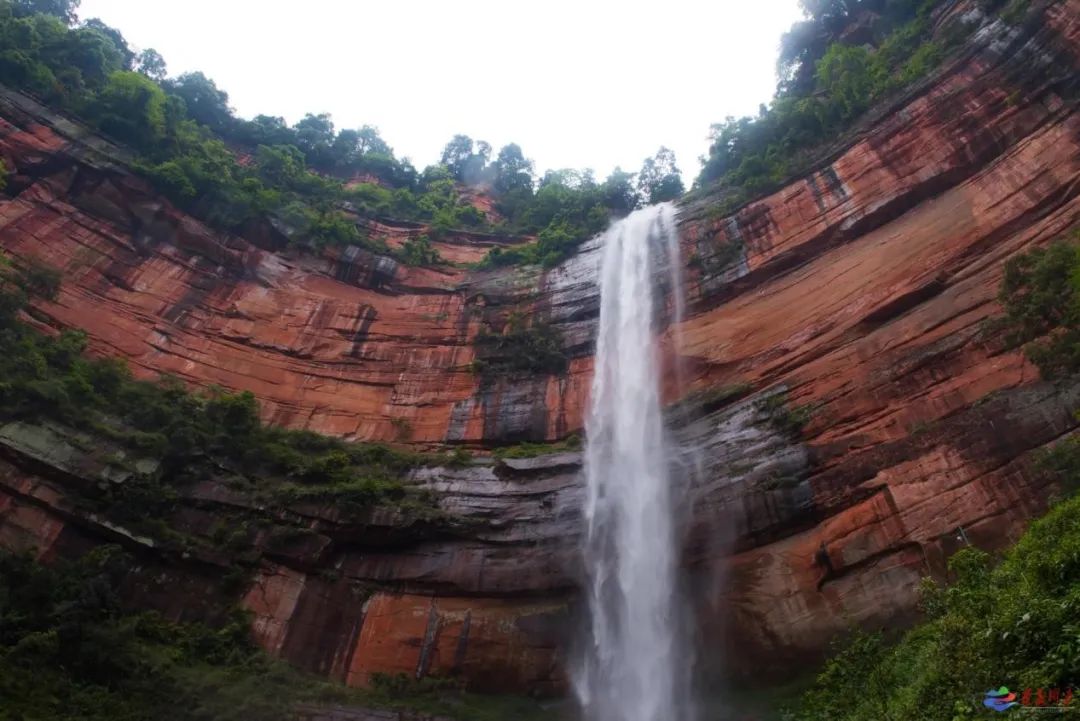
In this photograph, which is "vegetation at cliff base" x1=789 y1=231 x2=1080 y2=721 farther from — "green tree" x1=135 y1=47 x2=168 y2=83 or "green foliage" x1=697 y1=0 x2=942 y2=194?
"green tree" x1=135 y1=47 x2=168 y2=83

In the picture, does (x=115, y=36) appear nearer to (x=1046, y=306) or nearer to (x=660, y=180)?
(x=660, y=180)

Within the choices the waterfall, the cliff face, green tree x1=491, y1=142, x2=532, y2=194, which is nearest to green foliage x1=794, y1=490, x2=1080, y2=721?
the cliff face

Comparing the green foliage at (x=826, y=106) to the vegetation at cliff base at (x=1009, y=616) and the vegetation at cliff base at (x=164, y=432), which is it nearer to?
the vegetation at cliff base at (x=1009, y=616)

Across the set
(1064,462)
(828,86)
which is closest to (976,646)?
(1064,462)

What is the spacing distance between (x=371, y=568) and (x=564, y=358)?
842 centimetres

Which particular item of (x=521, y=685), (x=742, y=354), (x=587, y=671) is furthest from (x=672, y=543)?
(x=742, y=354)

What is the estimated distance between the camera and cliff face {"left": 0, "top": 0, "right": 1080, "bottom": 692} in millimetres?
12914

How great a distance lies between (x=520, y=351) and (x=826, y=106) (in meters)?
12.1

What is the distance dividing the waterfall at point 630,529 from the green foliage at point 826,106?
139 inches

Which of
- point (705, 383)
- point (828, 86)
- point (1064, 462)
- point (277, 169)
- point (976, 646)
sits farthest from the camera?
point (277, 169)

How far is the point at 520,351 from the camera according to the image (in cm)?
2131

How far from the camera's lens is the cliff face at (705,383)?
1291 centimetres

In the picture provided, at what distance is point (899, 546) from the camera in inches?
481

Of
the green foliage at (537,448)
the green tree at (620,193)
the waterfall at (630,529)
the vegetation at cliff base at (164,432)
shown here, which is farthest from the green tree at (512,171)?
the vegetation at cliff base at (164,432)
